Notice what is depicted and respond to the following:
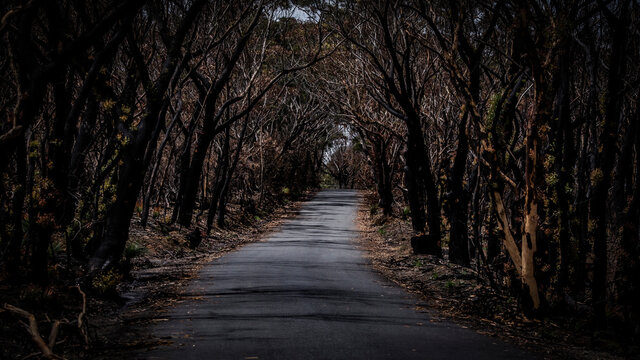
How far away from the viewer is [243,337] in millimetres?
Result: 7398

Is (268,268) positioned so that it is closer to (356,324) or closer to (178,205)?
(356,324)

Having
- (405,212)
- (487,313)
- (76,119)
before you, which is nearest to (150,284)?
(76,119)

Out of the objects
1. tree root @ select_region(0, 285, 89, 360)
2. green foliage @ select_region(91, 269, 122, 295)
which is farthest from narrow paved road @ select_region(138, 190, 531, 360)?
green foliage @ select_region(91, 269, 122, 295)

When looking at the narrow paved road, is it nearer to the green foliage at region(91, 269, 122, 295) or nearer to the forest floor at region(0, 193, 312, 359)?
the forest floor at region(0, 193, 312, 359)

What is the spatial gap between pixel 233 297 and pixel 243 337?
3.36 meters

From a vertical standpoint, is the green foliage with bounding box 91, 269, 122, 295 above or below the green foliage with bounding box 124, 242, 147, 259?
above

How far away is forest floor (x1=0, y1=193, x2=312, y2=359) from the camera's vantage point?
6871 mm

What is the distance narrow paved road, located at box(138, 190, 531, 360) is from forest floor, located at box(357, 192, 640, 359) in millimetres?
516

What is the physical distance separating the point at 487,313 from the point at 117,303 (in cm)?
635

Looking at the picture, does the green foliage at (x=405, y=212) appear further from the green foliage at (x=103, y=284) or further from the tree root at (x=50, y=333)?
the tree root at (x=50, y=333)

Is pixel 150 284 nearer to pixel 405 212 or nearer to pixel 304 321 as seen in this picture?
pixel 304 321

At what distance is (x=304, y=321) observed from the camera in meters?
8.48

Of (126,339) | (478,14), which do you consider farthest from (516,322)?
(478,14)

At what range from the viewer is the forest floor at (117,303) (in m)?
6.87
